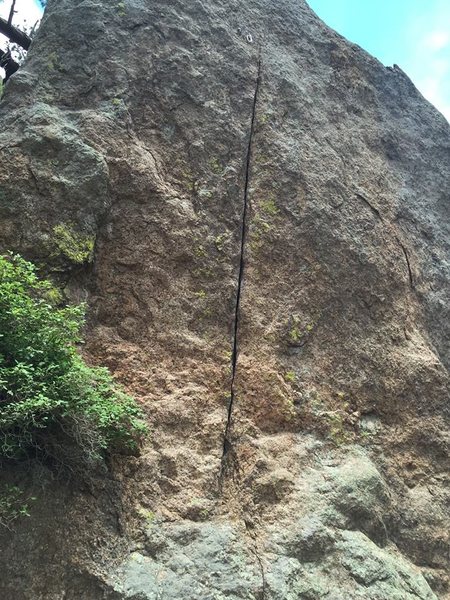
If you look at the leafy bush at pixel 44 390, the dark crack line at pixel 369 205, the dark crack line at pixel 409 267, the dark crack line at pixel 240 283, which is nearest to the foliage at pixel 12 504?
the leafy bush at pixel 44 390

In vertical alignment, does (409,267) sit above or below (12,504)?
above

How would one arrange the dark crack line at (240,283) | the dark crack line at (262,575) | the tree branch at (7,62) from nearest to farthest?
the dark crack line at (262,575) < the dark crack line at (240,283) < the tree branch at (7,62)

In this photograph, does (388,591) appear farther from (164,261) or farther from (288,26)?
(288,26)

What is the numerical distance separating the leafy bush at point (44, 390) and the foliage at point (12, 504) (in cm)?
26

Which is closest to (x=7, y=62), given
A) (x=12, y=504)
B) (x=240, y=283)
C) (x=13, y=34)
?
(x=13, y=34)

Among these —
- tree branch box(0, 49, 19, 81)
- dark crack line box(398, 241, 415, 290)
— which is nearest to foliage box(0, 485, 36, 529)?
dark crack line box(398, 241, 415, 290)

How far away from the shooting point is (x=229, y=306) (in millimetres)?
6875

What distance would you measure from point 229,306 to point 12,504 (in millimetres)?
3174

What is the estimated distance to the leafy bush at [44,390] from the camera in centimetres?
456

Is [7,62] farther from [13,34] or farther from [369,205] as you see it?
[369,205]

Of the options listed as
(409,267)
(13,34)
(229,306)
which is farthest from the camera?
(13,34)

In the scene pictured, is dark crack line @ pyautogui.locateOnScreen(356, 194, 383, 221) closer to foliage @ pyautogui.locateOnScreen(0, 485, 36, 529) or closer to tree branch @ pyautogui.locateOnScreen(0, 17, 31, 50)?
foliage @ pyautogui.locateOnScreen(0, 485, 36, 529)

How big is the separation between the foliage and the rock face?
13cm

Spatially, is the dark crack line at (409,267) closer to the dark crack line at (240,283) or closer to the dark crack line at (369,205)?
the dark crack line at (369,205)
